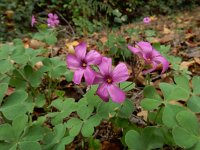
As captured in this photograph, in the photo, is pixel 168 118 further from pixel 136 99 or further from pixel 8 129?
pixel 136 99

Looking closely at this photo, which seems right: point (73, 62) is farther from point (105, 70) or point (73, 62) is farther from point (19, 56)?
point (19, 56)

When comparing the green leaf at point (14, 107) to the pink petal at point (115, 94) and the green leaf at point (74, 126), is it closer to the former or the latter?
the green leaf at point (74, 126)

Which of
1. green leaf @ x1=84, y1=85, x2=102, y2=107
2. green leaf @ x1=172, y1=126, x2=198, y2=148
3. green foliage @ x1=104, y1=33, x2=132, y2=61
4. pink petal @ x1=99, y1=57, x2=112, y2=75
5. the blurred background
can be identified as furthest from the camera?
the blurred background

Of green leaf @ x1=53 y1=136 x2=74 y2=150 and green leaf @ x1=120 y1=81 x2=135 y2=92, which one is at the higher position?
green leaf @ x1=120 y1=81 x2=135 y2=92

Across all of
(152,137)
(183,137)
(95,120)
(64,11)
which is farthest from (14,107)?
(64,11)

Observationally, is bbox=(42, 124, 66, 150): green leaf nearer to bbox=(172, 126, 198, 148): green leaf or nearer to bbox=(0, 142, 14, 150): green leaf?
bbox=(0, 142, 14, 150): green leaf

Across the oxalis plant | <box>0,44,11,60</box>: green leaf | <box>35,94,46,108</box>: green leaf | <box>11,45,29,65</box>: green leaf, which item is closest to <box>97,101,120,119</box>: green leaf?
the oxalis plant
